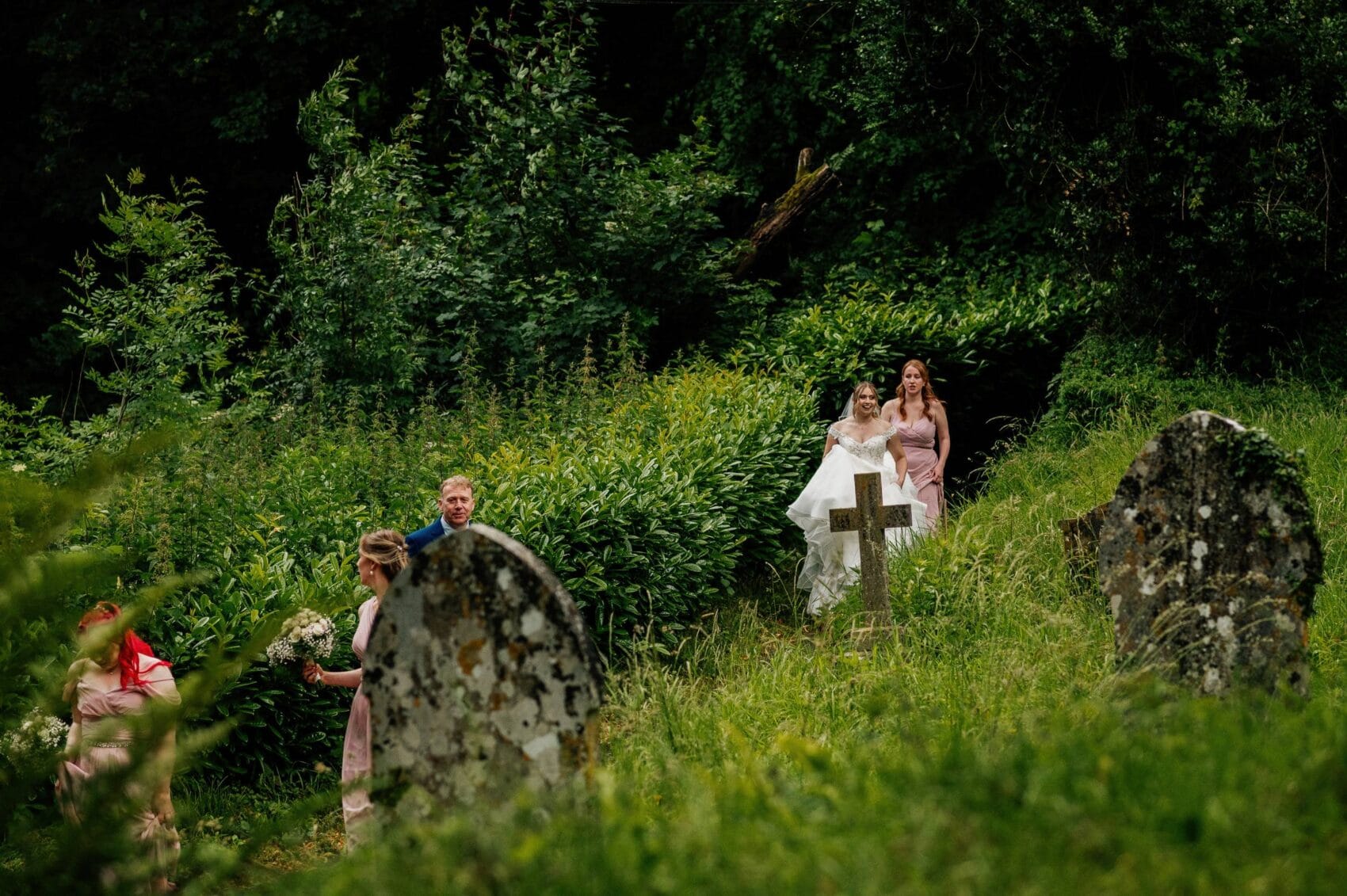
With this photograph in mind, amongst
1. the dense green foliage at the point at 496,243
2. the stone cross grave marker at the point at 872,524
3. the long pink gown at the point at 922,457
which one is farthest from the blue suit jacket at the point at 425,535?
the long pink gown at the point at 922,457

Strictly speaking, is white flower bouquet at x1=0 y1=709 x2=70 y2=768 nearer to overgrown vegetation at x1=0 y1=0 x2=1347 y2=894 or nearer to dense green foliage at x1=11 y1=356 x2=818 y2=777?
overgrown vegetation at x1=0 y1=0 x2=1347 y2=894

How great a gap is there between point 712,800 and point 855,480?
5.10 metres

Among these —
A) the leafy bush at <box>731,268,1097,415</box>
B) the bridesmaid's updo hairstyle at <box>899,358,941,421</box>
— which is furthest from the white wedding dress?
the leafy bush at <box>731,268,1097,415</box>

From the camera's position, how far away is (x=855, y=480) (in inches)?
306

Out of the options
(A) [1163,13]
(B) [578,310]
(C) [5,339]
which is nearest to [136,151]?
(C) [5,339]

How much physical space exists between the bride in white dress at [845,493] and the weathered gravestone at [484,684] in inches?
214

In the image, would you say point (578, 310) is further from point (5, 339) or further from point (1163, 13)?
point (5, 339)

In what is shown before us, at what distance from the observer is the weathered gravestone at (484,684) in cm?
316

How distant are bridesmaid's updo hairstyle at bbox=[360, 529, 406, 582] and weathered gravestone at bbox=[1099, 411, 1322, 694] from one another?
3.09 m

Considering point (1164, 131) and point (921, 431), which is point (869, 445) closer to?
point (921, 431)

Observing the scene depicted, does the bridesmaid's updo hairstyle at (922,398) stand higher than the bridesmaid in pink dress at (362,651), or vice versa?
the bridesmaid's updo hairstyle at (922,398)

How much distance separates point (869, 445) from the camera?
9.82 meters

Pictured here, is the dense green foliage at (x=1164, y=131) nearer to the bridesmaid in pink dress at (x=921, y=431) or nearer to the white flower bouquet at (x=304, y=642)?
the bridesmaid in pink dress at (x=921, y=431)

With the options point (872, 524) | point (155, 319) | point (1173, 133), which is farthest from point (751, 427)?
point (1173, 133)
